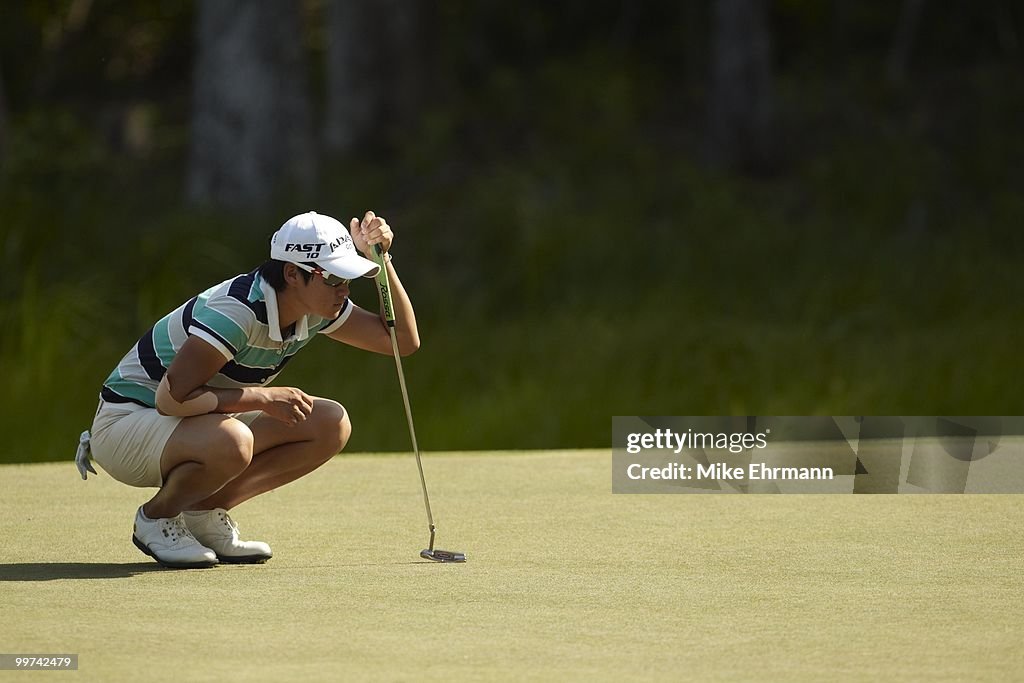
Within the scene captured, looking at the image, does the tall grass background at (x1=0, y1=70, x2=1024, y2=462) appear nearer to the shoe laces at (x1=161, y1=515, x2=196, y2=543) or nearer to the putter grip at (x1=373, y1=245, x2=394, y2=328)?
the shoe laces at (x1=161, y1=515, x2=196, y2=543)

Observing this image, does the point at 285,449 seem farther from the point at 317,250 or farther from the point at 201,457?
the point at 317,250

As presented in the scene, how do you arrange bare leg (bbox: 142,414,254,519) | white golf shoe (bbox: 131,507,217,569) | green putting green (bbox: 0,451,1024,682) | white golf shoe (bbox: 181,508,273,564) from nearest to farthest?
1. green putting green (bbox: 0,451,1024,682)
2. bare leg (bbox: 142,414,254,519)
3. white golf shoe (bbox: 131,507,217,569)
4. white golf shoe (bbox: 181,508,273,564)

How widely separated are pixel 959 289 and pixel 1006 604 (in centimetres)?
946

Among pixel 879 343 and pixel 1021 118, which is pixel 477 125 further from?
pixel 879 343

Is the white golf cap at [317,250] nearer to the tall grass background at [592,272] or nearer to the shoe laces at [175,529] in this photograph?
the shoe laces at [175,529]

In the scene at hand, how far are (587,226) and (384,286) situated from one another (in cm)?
893

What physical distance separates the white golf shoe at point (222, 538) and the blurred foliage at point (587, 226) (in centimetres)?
423

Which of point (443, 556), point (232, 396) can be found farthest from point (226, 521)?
point (443, 556)

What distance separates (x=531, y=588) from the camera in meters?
4.79

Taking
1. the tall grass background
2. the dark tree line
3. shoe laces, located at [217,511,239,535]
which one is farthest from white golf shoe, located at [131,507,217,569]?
the dark tree line

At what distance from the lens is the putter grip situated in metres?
5.13

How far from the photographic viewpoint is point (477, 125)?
18.6 meters

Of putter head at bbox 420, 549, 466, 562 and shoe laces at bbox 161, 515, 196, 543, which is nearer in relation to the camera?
shoe laces at bbox 161, 515, 196, 543

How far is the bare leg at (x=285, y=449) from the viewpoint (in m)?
5.26
